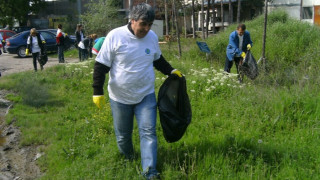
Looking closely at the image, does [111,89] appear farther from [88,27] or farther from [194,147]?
[88,27]

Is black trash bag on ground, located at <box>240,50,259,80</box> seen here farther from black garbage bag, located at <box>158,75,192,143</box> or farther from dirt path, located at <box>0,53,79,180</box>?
dirt path, located at <box>0,53,79,180</box>

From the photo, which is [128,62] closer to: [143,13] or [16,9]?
[143,13]

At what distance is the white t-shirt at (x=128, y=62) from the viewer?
3588 mm

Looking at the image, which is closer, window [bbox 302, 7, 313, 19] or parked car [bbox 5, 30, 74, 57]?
parked car [bbox 5, 30, 74, 57]

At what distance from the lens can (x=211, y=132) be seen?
4883 millimetres

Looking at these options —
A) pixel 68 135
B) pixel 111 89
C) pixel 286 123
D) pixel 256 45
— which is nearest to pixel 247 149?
pixel 286 123

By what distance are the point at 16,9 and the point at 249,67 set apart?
34371 mm

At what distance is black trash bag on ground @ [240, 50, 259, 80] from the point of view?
24.8ft

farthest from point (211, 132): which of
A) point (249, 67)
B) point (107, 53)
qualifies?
point (249, 67)

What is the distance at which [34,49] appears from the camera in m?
11.6

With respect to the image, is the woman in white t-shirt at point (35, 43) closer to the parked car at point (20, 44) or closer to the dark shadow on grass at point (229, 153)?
the parked car at point (20, 44)

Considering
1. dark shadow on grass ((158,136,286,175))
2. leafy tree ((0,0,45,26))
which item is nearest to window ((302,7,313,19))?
dark shadow on grass ((158,136,286,175))

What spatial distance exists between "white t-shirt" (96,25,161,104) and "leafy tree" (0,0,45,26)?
36.1 metres

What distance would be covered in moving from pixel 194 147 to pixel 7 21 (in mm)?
37613
